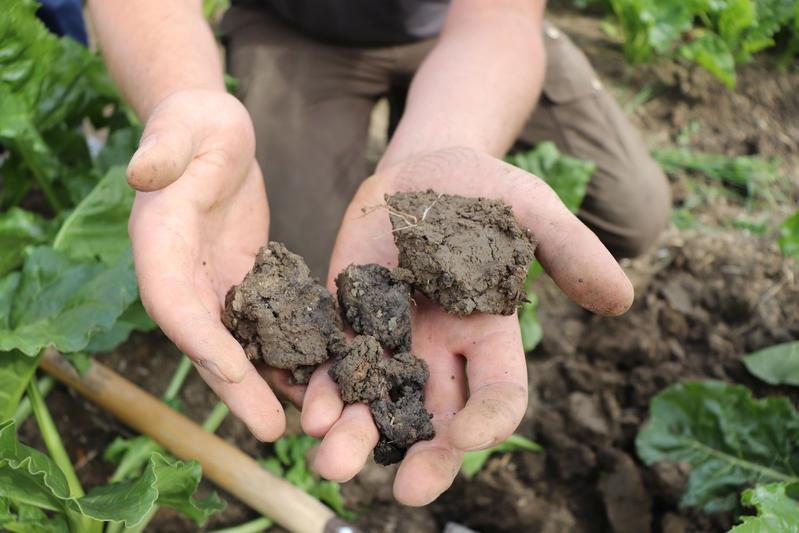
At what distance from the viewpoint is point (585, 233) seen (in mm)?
1790

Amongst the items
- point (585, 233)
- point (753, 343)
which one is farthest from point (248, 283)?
point (753, 343)

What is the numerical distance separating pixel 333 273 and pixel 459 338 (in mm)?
418

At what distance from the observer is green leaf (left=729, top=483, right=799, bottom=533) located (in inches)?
68.3

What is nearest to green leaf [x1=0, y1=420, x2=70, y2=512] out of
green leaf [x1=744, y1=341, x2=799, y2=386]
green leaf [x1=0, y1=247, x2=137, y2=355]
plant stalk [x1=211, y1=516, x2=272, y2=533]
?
green leaf [x1=0, y1=247, x2=137, y2=355]

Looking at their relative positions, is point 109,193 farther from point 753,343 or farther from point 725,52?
point 725,52

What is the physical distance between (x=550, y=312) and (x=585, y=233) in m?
1.39

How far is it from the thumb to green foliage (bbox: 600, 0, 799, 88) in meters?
2.85

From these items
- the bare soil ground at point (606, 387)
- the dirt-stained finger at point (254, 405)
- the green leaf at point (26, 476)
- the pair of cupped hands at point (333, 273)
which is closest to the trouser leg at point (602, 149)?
the bare soil ground at point (606, 387)

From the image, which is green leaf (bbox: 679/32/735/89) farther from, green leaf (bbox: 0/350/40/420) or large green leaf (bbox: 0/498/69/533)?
large green leaf (bbox: 0/498/69/533)

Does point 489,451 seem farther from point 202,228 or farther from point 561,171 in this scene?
point 202,228

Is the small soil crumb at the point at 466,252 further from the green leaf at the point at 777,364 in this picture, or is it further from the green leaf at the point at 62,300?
the green leaf at the point at 777,364

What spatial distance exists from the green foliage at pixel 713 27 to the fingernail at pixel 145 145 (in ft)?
9.63

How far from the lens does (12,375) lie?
2.23 metres

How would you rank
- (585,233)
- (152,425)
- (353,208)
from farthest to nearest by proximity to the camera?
(152,425) → (353,208) → (585,233)
